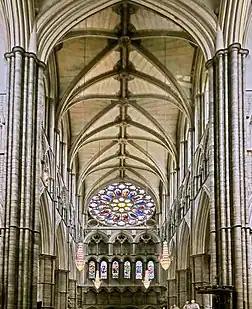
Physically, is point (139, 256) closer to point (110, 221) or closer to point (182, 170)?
point (110, 221)

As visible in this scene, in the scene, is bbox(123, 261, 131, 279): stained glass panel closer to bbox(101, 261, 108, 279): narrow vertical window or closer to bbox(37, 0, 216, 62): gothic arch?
bbox(101, 261, 108, 279): narrow vertical window

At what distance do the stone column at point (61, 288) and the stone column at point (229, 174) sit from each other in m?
15.3

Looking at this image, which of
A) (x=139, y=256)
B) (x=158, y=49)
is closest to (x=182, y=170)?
(x=158, y=49)

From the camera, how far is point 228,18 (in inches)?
990

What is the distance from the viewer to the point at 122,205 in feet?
162

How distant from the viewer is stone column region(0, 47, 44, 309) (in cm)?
2288

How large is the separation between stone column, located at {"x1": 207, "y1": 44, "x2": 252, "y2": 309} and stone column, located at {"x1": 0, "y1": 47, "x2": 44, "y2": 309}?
19.9 ft

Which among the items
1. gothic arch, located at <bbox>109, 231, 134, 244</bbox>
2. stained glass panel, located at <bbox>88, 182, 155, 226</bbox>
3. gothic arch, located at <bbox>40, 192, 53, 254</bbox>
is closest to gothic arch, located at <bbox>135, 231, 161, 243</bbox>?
gothic arch, located at <bbox>109, 231, 134, 244</bbox>

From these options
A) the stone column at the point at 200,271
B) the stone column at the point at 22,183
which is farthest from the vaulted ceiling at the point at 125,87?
the stone column at the point at 200,271

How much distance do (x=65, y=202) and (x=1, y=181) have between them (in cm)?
1372

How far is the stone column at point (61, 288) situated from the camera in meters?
37.4

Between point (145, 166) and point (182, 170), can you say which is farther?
point (145, 166)

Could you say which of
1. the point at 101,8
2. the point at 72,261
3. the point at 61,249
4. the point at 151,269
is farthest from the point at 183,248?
the point at 101,8

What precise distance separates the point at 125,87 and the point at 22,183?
13.7 meters
